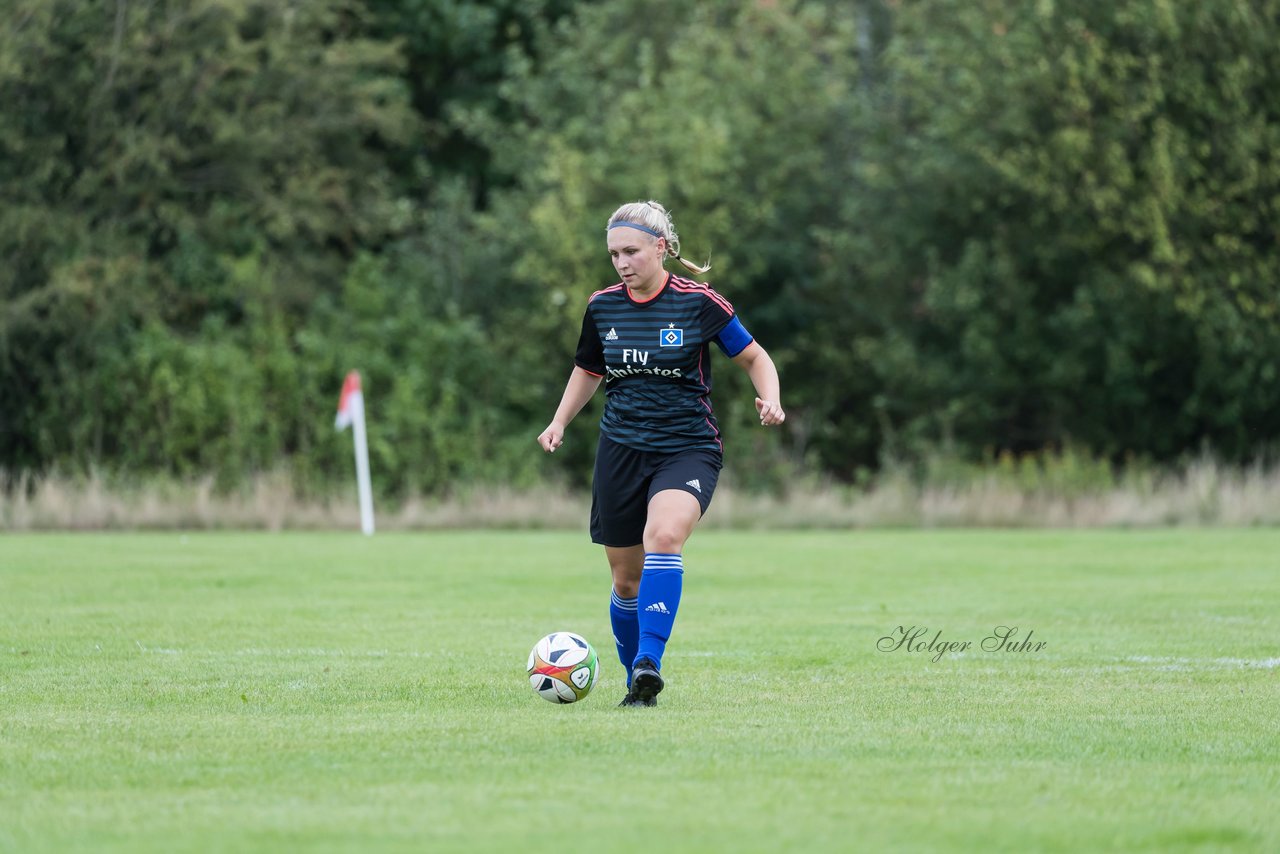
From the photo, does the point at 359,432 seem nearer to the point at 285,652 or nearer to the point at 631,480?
the point at 285,652

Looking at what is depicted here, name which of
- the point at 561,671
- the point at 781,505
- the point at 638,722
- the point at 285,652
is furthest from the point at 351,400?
the point at 638,722

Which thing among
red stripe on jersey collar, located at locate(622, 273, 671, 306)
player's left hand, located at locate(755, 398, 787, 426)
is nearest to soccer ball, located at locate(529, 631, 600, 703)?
player's left hand, located at locate(755, 398, 787, 426)

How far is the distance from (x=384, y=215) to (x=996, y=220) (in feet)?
36.4

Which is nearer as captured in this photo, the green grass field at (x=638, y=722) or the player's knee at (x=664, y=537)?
the green grass field at (x=638, y=722)

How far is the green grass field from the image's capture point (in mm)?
5062

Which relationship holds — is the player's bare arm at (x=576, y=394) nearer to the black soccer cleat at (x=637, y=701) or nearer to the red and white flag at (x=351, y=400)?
the black soccer cleat at (x=637, y=701)

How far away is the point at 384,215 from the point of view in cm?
3516

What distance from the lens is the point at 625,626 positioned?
821 centimetres

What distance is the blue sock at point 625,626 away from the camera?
8.19 metres

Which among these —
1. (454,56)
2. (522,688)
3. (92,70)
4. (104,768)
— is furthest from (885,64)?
(104,768)

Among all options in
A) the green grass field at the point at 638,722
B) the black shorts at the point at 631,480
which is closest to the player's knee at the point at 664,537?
the black shorts at the point at 631,480

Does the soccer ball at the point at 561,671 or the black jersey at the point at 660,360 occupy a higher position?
the black jersey at the point at 660,360

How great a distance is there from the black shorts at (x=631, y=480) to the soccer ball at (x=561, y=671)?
1.65 ft
